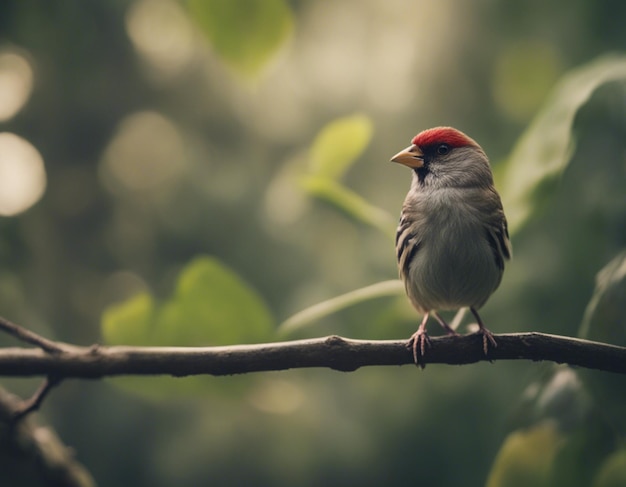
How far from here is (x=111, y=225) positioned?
117 cm

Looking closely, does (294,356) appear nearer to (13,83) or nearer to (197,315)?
(197,315)

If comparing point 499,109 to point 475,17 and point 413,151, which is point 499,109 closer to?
point 475,17

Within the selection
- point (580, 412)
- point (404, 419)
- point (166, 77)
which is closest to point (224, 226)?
point (166, 77)

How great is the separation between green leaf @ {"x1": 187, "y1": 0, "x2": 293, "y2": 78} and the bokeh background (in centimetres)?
24

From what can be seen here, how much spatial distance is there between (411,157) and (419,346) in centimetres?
22

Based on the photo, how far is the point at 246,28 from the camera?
58 cm

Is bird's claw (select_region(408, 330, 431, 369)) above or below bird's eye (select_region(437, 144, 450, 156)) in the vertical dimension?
below

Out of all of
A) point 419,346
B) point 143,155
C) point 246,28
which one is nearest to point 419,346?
point 419,346

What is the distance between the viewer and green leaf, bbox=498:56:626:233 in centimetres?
66

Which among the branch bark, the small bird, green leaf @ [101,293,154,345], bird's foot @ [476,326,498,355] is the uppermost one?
the small bird

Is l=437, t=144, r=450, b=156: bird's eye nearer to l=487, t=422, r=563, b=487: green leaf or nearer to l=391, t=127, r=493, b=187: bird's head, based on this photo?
l=391, t=127, r=493, b=187: bird's head

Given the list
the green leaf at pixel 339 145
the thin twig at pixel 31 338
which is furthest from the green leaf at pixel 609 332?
the thin twig at pixel 31 338

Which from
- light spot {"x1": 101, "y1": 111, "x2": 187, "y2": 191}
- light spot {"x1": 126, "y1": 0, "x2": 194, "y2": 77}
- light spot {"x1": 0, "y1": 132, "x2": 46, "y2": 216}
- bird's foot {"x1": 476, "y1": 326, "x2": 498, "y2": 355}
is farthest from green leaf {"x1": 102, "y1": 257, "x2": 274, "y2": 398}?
light spot {"x1": 126, "y1": 0, "x2": 194, "y2": 77}

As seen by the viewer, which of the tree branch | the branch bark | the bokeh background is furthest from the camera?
the bokeh background
